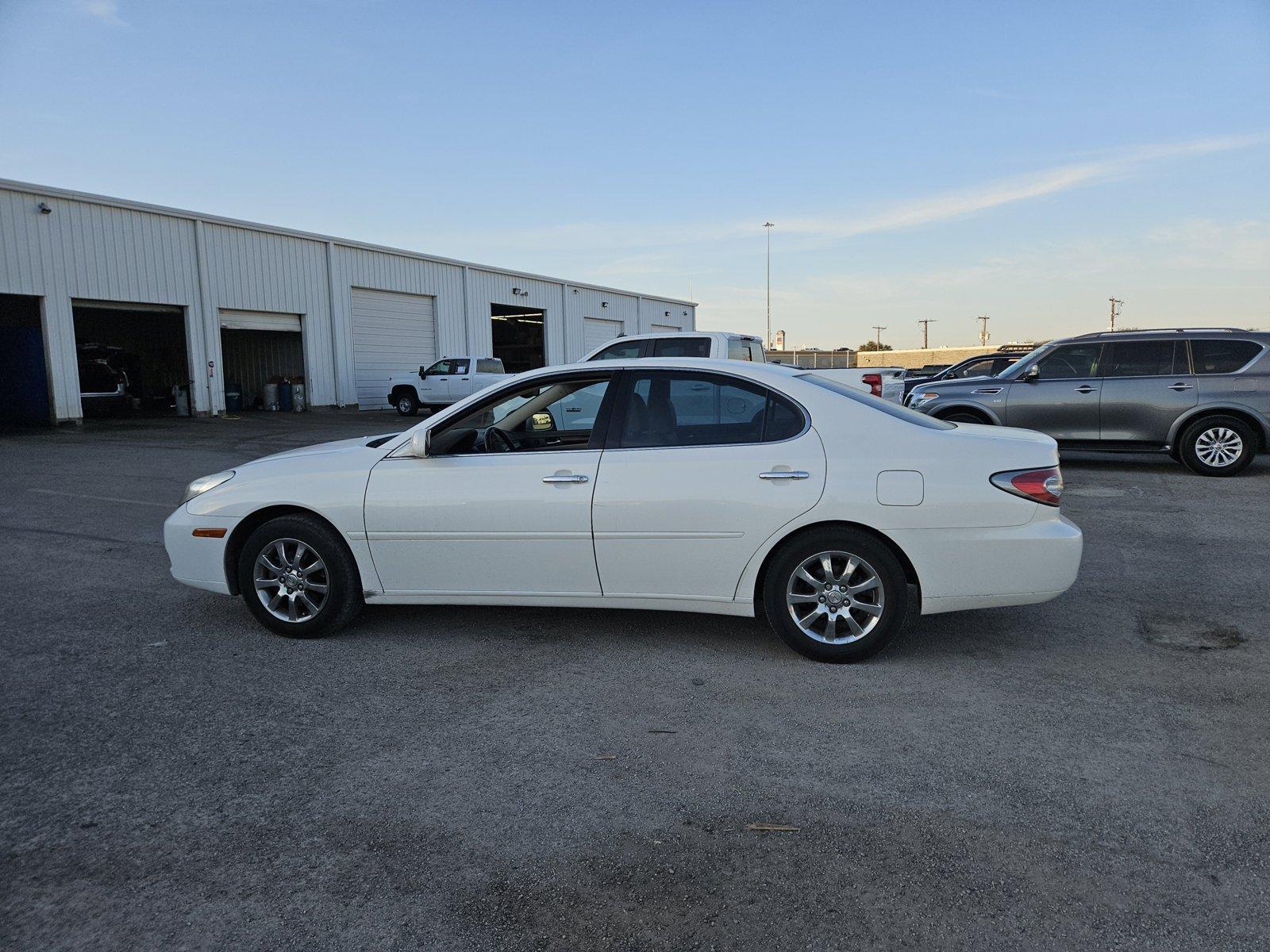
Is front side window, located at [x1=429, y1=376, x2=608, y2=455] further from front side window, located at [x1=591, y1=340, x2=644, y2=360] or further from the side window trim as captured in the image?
front side window, located at [x1=591, y1=340, x2=644, y2=360]

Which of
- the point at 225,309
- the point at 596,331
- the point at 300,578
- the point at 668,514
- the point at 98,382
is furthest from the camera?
the point at 596,331

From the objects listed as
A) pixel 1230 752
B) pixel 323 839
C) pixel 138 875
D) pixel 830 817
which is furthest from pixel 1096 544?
pixel 138 875

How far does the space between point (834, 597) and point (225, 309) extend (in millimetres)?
23587

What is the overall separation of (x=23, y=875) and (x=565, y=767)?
5.74 ft

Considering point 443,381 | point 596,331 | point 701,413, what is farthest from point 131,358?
point 701,413

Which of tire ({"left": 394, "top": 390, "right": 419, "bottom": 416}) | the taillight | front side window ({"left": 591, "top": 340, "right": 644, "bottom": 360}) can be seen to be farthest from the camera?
tire ({"left": 394, "top": 390, "right": 419, "bottom": 416})

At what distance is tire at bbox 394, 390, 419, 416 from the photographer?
26.7 meters

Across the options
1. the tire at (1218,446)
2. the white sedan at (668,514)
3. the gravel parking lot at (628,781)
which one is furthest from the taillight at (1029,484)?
the tire at (1218,446)

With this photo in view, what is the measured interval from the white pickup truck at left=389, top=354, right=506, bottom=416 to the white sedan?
67.1 feet

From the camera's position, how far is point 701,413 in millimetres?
4781

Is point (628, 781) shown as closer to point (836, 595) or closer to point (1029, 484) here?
point (836, 595)

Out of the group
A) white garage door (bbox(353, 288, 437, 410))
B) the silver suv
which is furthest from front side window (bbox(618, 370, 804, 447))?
white garage door (bbox(353, 288, 437, 410))

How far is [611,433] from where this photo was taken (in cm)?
482

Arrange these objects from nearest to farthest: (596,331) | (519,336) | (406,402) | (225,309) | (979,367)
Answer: (979,367)
(225,309)
(406,402)
(519,336)
(596,331)
